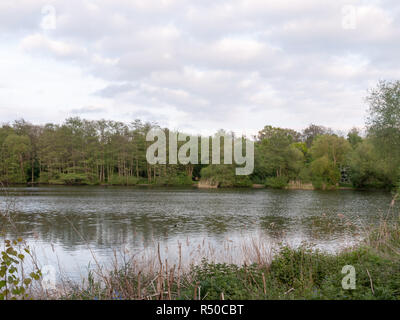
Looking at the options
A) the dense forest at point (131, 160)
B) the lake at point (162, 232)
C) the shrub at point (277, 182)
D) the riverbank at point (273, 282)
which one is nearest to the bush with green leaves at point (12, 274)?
the riverbank at point (273, 282)

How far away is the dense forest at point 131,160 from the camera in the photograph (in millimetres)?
57106

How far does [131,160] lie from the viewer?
66.3 metres

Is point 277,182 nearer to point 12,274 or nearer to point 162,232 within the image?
point 162,232

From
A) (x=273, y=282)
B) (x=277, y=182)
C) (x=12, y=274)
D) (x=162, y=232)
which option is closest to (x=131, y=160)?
(x=277, y=182)

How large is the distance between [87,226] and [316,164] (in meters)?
46.0

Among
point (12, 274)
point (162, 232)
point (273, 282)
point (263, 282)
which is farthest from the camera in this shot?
point (162, 232)

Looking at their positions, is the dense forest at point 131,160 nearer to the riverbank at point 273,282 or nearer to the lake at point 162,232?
the lake at point 162,232

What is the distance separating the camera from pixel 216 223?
18.9 metres

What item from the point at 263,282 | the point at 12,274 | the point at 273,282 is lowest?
the point at 273,282

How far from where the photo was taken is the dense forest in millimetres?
57106

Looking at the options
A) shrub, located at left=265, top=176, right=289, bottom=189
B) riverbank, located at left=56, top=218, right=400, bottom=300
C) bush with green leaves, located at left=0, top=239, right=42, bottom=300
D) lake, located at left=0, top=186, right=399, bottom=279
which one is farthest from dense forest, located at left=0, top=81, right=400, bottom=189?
bush with green leaves, located at left=0, top=239, right=42, bottom=300

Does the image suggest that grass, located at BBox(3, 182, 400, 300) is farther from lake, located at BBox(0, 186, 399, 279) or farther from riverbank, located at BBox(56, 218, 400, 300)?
lake, located at BBox(0, 186, 399, 279)
